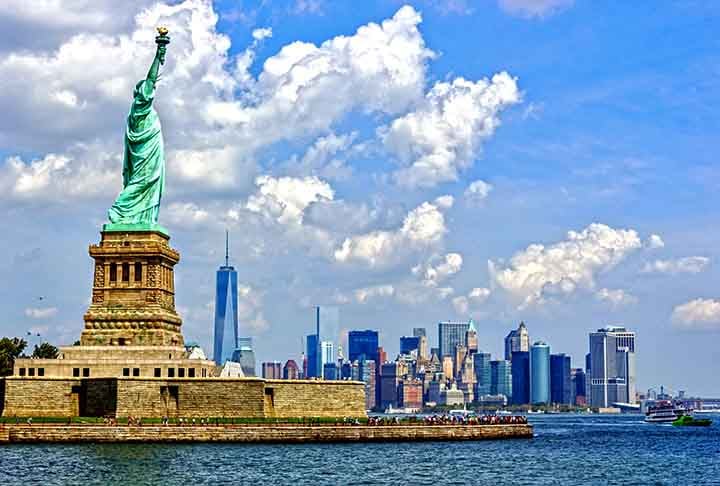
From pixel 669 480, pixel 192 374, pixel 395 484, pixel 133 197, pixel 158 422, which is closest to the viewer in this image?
pixel 395 484

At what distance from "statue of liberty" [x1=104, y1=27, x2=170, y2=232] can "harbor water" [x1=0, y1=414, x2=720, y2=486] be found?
2199 centimetres

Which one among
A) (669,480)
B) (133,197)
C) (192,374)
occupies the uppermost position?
(133,197)

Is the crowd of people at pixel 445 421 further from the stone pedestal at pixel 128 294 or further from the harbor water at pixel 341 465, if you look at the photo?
the stone pedestal at pixel 128 294

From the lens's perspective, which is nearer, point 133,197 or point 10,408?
point 10,408

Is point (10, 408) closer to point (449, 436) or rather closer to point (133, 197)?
point (133, 197)

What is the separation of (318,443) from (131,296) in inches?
713

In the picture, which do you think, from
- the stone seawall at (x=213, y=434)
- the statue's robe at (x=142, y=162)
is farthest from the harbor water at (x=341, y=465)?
the statue's robe at (x=142, y=162)

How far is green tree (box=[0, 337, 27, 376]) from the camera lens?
11375cm

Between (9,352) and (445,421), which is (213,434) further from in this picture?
(9,352)

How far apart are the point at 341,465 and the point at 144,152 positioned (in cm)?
3431

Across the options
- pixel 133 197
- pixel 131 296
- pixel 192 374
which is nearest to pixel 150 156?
pixel 133 197

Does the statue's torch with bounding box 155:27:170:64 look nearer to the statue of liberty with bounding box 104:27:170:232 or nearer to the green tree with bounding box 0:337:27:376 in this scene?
the statue of liberty with bounding box 104:27:170:232

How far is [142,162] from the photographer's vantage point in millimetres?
98875

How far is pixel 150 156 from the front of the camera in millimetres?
99125
